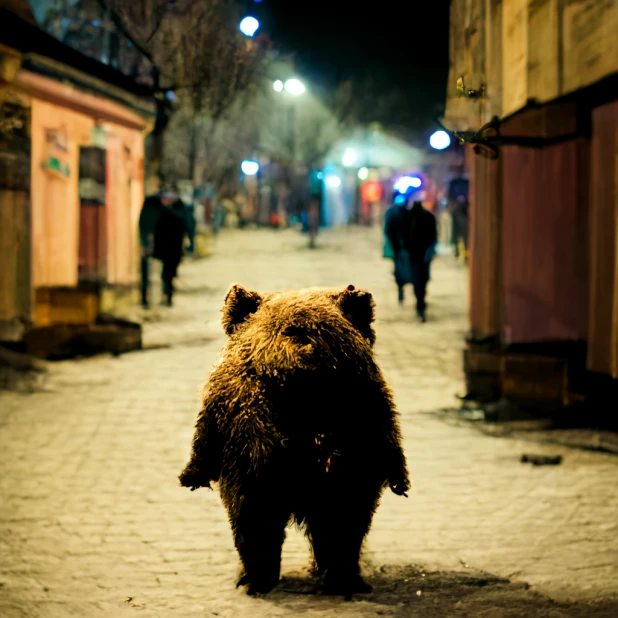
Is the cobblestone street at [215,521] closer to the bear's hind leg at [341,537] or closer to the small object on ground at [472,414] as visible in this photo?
the bear's hind leg at [341,537]

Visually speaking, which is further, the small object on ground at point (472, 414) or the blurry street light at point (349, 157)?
the blurry street light at point (349, 157)

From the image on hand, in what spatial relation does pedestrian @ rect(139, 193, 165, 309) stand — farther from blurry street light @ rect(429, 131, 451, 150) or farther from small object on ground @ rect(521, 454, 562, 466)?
small object on ground @ rect(521, 454, 562, 466)

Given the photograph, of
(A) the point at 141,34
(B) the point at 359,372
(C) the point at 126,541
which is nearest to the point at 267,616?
(B) the point at 359,372

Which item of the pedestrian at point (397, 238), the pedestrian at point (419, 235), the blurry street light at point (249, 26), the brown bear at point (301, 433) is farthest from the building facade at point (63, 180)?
the brown bear at point (301, 433)

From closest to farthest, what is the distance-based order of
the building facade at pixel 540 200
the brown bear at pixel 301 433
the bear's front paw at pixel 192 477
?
the brown bear at pixel 301 433 → the bear's front paw at pixel 192 477 → the building facade at pixel 540 200

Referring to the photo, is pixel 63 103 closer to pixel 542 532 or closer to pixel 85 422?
pixel 85 422

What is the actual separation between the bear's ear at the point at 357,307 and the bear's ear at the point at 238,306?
40cm

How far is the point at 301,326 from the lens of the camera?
4078 millimetres

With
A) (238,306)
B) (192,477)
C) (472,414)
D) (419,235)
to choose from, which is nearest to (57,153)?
(419,235)

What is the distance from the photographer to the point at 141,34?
62.7 ft

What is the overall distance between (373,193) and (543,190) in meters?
43.0

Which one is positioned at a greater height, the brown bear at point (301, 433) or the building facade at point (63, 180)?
the building facade at point (63, 180)

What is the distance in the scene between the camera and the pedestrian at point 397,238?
579 inches

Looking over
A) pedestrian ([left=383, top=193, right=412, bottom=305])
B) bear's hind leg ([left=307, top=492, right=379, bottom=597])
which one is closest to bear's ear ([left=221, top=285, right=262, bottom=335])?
bear's hind leg ([left=307, top=492, right=379, bottom=597])
